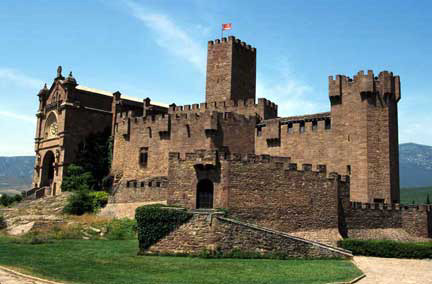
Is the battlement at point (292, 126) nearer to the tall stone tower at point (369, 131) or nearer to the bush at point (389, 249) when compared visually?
the tall stone tower at point (369, 131)

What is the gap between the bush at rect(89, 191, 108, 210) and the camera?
43125 millimetres

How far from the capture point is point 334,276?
20031mm

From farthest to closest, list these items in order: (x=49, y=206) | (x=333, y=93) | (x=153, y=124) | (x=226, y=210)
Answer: (x=153, y=124) < (x=49, y=206) < (x=333, y=93) < (x=226, y=210)

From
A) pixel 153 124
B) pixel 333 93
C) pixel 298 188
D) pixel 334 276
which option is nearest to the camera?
pixel 334 276

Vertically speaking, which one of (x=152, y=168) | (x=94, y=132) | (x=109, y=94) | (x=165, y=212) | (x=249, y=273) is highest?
(x=109, y=94)

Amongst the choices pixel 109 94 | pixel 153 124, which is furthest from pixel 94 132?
pixel 153 124

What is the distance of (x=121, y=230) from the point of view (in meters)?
34.9

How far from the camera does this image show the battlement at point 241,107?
48.5m

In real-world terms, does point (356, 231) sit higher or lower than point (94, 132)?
lower

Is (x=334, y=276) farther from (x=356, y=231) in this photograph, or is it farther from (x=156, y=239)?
(x=356, y=231)

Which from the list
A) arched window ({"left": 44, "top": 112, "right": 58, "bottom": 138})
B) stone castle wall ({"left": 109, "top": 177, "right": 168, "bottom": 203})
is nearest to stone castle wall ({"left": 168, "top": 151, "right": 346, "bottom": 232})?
stone castle wall ({"left": 109, "top": 177, "right": 168, "bottom": 203})

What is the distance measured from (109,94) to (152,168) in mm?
15304

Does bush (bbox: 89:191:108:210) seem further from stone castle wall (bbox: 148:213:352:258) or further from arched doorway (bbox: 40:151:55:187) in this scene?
stone castle wall (bbox: 148:213:352:258)

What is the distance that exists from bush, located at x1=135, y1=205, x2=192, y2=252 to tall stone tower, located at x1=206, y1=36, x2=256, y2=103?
93.3ft
